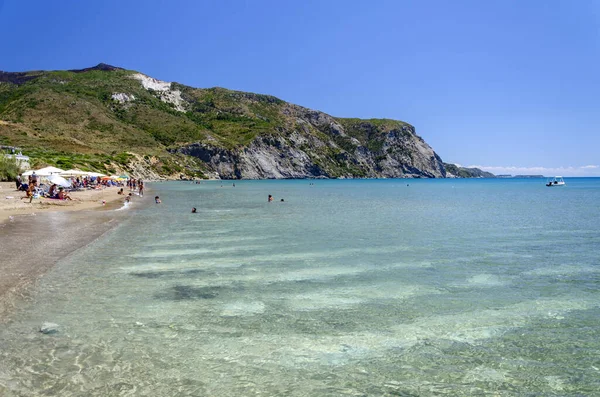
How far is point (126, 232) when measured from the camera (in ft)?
81.1

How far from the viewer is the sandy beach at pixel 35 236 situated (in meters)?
12.5

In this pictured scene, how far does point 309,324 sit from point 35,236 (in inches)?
686

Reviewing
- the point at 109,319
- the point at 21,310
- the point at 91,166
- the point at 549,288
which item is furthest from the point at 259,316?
the point at 91,166

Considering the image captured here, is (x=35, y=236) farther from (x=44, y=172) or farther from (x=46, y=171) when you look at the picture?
(x=46, y=171)

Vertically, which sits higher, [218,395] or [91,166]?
[91,166]

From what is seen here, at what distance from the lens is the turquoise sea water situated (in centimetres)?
701

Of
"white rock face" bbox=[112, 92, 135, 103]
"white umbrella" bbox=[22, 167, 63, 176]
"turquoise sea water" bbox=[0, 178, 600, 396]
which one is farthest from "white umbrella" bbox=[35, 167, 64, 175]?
"white rock face" bbox=[112, 92, 135, 103]

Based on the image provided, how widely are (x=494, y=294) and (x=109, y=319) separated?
33.1 feet

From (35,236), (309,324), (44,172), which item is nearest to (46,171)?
(44,172)

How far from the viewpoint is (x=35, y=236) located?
21281mm

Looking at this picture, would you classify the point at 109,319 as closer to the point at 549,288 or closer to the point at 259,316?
Answer: the point at 259,316

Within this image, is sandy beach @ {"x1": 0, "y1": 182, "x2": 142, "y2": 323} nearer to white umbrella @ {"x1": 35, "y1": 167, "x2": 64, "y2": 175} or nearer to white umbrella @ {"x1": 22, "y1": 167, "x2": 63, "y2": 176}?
white umbrella @ {"x1": 22, "y1": 167, "x2": 63, "y2": 176}

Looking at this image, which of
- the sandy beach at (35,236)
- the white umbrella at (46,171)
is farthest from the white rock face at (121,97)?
the sandy beach at (35,236)

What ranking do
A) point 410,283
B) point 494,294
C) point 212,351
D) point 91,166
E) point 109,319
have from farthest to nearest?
1. point 91,166
2. point 410,283
3. point 494,294
4. point 109,319
5. point 212,351
